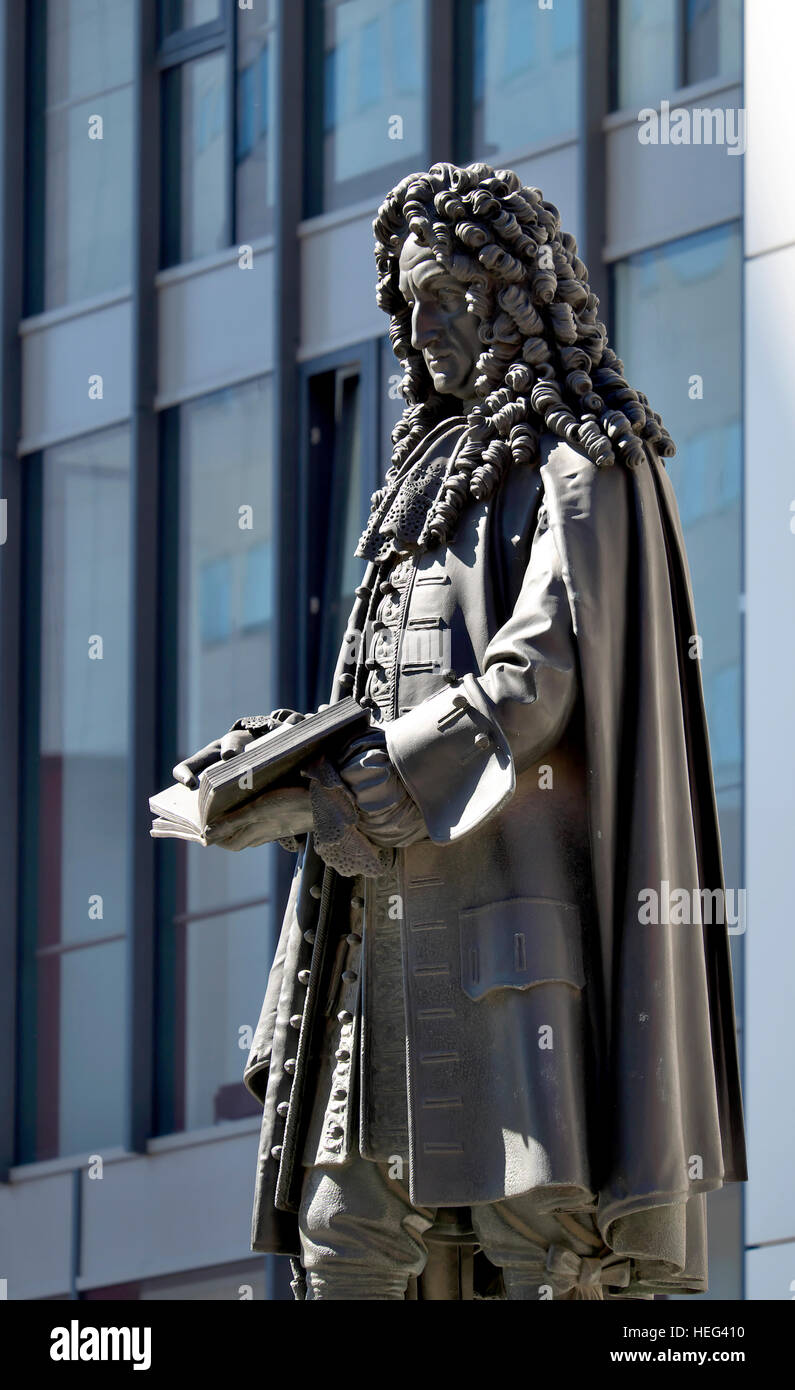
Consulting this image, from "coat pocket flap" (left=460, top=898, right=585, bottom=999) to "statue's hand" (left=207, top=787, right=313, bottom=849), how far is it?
48 cm

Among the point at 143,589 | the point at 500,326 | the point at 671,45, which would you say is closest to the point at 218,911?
the point at 143,589

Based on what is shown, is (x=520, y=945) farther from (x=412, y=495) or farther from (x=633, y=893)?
(x=412, y=495)

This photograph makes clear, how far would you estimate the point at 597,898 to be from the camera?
775cm

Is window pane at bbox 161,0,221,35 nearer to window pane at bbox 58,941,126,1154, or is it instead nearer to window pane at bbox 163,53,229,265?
window pane at bbox 163,53,229,265

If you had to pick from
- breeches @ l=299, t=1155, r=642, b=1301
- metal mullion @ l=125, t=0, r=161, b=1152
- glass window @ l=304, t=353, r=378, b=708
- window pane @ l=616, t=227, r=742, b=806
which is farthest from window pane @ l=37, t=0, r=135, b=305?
breeches @ l=299, t=1155, r=642, b=1301

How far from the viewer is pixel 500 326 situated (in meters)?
8.29

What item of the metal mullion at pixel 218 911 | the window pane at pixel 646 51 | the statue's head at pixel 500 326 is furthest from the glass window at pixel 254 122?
the statue's head at pixel 500 326

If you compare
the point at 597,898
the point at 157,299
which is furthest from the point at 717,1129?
the point at 157,299

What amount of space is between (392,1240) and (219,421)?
1365 centimetres

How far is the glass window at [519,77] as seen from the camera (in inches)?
731

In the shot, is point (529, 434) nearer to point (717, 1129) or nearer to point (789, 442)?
point (717, 1129)

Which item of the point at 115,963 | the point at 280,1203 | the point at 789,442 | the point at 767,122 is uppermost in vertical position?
the point at 767,122

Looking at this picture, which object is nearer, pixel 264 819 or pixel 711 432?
pixel 264 819

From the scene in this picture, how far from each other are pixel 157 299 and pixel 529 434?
13.8 m
